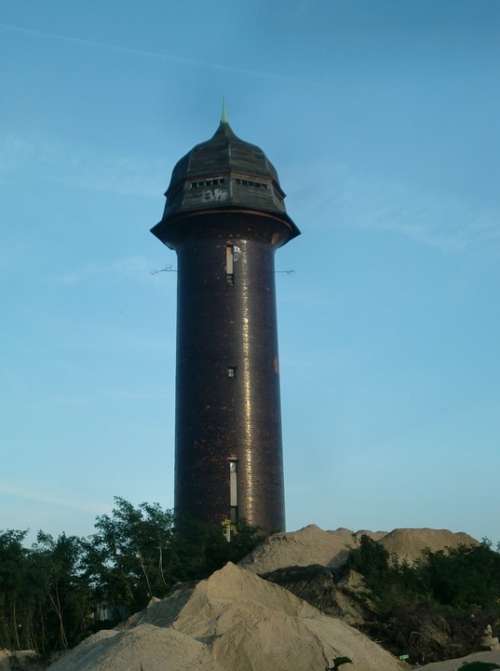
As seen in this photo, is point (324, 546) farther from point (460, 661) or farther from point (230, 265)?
point (460, 661)

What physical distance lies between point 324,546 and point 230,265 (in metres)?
10.5

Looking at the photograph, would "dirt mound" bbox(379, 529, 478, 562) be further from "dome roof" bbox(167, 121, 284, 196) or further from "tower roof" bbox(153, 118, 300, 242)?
"dome roof" bbox(167, 121, 284, 196)

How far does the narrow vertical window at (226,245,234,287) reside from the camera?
34250 mm

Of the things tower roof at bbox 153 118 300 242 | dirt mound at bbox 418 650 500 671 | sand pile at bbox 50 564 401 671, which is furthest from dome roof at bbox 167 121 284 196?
dirt mound at bbox 418 650 500 671

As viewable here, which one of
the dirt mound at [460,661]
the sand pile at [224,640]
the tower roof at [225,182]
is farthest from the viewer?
the tower roof at [225,182]

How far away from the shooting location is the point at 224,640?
1675 centimetres

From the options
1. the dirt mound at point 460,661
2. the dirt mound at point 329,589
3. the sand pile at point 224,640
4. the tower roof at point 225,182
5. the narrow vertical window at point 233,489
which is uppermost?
the tower roof at point 225,182

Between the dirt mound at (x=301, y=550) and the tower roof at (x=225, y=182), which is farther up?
the tower roof at (x=225, y=182)

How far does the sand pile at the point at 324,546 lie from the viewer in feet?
90.3

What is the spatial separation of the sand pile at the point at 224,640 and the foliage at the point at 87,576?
429cm

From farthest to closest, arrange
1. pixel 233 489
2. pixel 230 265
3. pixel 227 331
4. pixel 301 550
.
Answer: pixel 230 265 → pixel 227 331 → pixel 233 489 → pixel 301 550

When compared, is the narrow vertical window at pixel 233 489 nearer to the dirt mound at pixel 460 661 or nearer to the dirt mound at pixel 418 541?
the dirt mound at pixel 418 541

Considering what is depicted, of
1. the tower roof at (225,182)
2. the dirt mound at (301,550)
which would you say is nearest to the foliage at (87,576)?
the dirt mound at (301,550)

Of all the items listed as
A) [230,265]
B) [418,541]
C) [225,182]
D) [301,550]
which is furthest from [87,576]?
[225,182]
